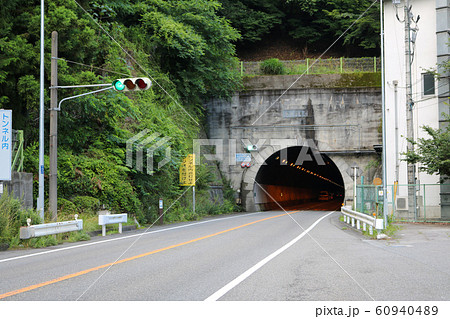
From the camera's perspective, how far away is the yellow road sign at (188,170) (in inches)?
→ 1113

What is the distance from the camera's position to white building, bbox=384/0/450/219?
3098cm

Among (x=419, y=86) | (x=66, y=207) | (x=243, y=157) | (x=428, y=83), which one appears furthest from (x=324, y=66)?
(x=66, y=207)

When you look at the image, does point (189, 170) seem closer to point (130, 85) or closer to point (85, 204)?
point (85, 204)

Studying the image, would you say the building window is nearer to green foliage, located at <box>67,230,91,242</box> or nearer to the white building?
the white building

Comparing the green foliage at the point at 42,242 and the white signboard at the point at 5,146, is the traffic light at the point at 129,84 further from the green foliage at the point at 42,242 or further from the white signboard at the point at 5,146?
the green foliage at the point at 42,242

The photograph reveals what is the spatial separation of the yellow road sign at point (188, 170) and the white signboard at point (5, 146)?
13930mm

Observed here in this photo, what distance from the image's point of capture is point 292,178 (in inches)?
2399

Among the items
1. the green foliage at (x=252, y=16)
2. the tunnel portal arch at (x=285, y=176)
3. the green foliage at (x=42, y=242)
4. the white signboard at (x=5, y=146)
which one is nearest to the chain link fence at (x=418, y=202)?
the tunnel portal arch at (x=285, y=176)

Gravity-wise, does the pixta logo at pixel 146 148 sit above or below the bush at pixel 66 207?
above

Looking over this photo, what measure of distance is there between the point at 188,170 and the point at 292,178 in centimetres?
3423

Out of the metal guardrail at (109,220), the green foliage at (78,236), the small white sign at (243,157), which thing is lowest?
the green foliage at (78,236)

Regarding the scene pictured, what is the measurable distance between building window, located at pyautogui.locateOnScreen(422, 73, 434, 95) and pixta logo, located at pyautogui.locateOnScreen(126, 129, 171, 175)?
18.9 m

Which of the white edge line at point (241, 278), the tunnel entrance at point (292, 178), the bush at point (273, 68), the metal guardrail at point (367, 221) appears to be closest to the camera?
the white edge line at point (241, 278)

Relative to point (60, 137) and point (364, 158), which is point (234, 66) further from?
point (60, 137)
